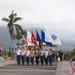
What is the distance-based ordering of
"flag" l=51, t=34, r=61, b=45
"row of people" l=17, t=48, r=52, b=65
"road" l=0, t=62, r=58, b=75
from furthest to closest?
"flag" l=51, t=34, r=61, b=45 < "row of people" l=17, t=48, r=52, b=65 < "road" l=0, t=62, r=58, b=75

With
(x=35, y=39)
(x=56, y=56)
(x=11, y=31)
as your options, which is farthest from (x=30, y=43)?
(x=11, y=31)

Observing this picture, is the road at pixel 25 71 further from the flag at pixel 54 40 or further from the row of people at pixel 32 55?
the flag at pixel 54 40

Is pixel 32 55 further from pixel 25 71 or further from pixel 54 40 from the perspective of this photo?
pixel 25 71

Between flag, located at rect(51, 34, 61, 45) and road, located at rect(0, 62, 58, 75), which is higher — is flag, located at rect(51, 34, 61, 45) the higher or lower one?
the higher one

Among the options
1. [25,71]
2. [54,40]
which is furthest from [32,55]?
[25,71]

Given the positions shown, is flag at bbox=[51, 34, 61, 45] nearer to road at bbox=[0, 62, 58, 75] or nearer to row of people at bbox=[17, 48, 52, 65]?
row of people at bbox=[17, 48, 52, 65]

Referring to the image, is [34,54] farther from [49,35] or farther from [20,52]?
[49,35]

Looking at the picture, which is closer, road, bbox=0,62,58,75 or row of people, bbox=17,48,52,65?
road, bbox=0,62,58,75

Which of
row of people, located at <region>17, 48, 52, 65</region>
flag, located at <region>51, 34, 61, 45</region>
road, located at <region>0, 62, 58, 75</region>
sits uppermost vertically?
flag, located at <region>51, 34, 61, 45</region>

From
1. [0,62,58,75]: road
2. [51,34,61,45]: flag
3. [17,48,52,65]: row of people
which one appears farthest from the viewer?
[51,34,61,45]: flag

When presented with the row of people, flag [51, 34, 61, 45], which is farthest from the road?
flag [51, 34, 61, 45]

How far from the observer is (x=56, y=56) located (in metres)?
52.4

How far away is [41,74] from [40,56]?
14114mm

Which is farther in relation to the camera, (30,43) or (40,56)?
(30,43)
